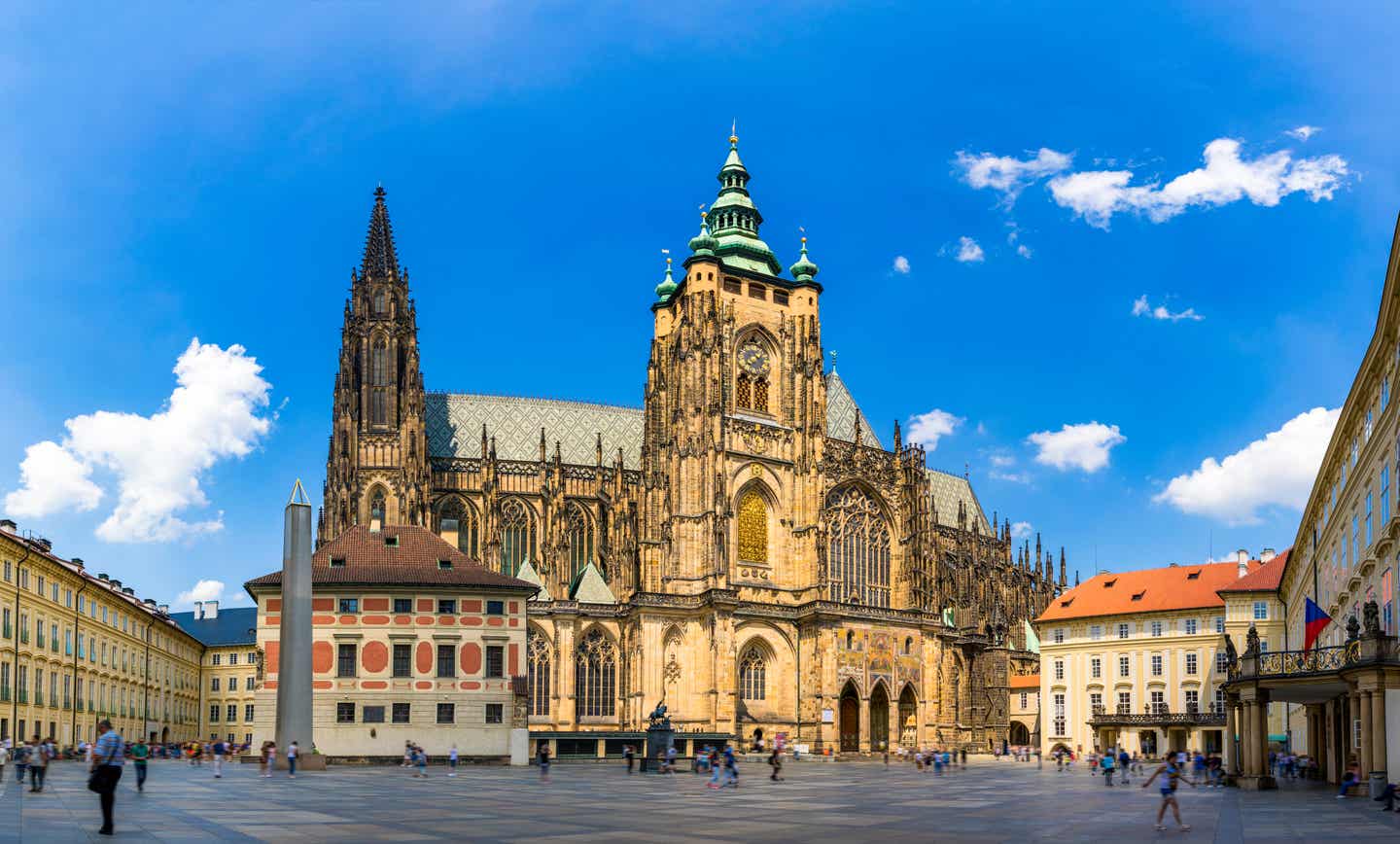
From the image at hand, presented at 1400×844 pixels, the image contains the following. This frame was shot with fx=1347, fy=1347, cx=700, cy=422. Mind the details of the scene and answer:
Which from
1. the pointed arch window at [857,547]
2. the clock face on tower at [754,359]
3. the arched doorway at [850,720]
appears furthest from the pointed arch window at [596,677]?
the clock face on tower at [754,359]

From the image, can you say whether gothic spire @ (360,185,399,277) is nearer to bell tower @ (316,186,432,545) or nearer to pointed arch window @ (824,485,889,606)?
bell tower @ (316,186,432,545)

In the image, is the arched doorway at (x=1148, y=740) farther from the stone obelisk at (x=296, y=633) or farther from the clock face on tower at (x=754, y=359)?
the stone obelisk at (x=296, y=633)

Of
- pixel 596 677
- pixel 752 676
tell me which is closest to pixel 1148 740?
pixel 752 676

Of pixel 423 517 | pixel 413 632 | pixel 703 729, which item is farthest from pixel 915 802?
pixel 423 517

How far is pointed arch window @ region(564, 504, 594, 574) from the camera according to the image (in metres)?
91.3

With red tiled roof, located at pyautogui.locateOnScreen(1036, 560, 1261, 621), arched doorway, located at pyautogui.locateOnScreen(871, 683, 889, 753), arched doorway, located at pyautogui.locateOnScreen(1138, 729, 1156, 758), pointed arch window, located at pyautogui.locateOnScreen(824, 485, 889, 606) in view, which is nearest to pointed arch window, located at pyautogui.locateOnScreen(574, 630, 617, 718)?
pointed arch window, located at pyautogui.locateOnScreen(824, 485, 889, 606)

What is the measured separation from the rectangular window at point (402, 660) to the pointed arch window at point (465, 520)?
28.1 meters

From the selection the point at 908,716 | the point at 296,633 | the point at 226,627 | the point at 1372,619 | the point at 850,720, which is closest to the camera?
the point at 1372,619

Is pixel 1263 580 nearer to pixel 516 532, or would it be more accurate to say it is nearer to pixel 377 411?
pixel 516 532

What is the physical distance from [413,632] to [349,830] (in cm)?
3847

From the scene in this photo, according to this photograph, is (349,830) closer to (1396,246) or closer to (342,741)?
(1396,246)

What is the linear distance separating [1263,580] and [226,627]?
280 feet

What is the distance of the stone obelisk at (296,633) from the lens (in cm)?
4466

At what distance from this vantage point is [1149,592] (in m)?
86.4
